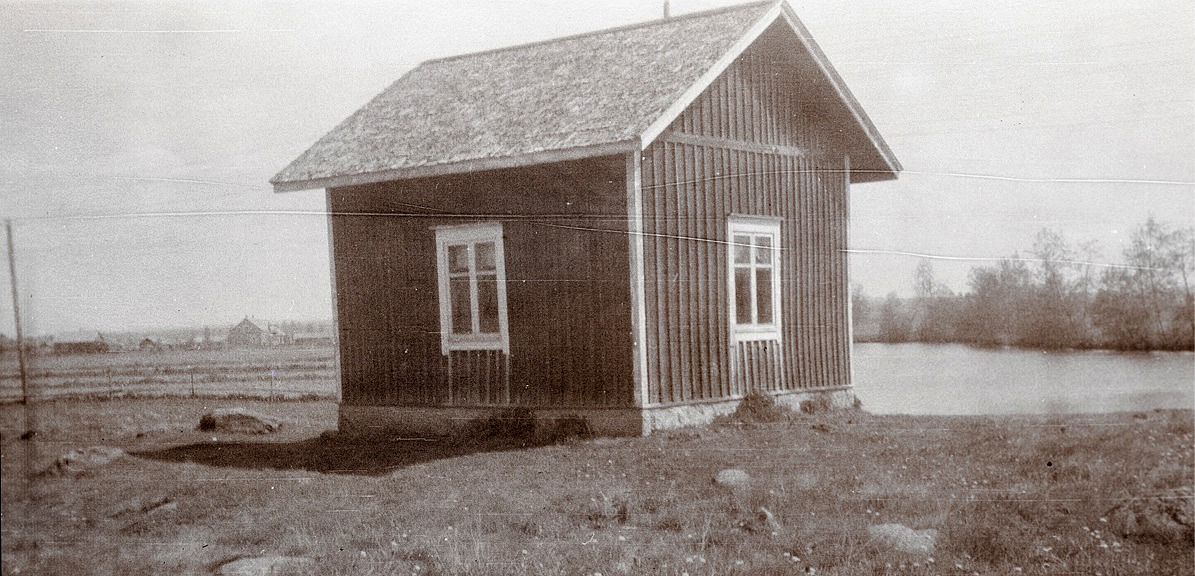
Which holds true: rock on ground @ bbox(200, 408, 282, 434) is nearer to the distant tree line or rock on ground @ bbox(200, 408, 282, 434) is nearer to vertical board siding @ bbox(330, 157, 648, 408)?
vertical board siding @ bbox(330, 157, 648, 408)

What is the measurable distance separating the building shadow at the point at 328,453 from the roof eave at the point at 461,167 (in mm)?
3137

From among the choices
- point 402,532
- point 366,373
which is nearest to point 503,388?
point 366,373

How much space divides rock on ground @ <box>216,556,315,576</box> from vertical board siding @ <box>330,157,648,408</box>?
450cm

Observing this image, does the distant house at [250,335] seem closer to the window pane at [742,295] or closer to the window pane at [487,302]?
the window pane at [487,302]

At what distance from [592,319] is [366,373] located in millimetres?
3933

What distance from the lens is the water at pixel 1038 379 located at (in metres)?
4.32

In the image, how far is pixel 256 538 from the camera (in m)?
5.87

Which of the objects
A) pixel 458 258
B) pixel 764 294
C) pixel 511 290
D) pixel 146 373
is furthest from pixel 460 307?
pixel 146 373

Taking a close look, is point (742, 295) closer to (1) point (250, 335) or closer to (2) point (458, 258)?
(2) point (458, 258)

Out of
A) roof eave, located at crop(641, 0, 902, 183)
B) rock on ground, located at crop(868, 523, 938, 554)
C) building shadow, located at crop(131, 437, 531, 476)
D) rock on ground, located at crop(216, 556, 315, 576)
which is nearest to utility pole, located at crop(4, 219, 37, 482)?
rock on ground, located at crop(216, 556, 315, 576)

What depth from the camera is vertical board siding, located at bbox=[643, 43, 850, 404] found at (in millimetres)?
10539

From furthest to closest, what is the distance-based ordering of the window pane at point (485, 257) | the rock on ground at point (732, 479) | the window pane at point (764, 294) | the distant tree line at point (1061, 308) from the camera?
1. the window pane at point (764, 294)
2. the window pane at point (485, 257)
3. the rock on ground at point (732, 479)
4. the distant tree line at point (1061, 308)

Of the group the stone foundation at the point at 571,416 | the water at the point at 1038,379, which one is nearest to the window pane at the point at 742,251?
the stone foundation at the point at 571,416

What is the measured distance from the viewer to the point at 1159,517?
18.1 ft
